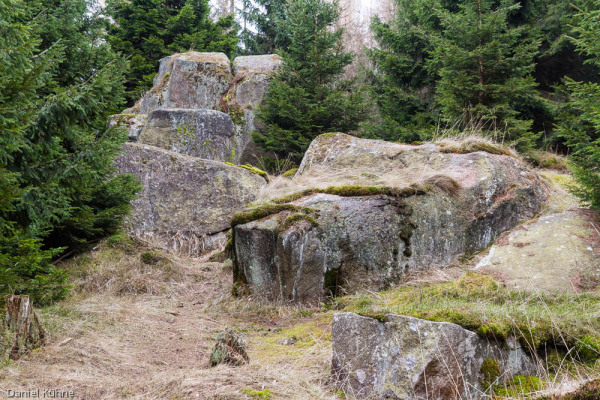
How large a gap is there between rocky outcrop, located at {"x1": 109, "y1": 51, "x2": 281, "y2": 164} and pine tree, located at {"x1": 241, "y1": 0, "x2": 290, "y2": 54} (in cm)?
468

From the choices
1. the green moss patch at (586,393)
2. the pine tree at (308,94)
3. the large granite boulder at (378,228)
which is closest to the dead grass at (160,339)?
the large granite boulder at (378,228)

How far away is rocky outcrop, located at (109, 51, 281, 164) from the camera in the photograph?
12.1m

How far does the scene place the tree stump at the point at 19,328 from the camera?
3541 millimetres

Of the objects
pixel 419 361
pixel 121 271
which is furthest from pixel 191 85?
pixel 419 361

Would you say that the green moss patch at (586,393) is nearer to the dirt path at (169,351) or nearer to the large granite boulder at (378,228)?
the dirt path at (169,351)

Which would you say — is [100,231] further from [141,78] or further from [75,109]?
[141,78]

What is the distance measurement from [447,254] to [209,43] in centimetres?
1598

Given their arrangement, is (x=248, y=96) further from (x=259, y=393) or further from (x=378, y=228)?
(x=259, y=393)

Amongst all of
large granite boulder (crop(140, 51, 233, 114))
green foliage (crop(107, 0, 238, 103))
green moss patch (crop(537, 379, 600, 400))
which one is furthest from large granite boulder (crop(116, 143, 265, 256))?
green foliage (crop(107, 0, 238, 103))

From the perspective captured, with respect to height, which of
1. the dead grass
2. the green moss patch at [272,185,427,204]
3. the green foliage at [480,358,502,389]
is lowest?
the dead grass

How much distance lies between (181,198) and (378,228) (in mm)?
5074

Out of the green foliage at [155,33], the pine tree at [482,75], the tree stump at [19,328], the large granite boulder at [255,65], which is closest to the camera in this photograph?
the tree stump at [19,328]

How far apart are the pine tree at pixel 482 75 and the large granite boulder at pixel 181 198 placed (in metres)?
4.87

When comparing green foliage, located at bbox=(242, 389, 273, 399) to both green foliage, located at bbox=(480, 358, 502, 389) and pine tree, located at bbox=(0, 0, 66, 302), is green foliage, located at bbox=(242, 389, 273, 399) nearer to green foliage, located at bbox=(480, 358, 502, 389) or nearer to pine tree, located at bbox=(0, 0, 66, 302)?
green foliage, located at bbox=(480, 358, 502, 389)
